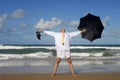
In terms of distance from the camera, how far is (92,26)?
1142 cm

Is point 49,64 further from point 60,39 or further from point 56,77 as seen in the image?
point 60,39

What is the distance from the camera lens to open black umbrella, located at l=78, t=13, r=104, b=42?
36.7ft

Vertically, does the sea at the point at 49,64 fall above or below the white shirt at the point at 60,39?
below

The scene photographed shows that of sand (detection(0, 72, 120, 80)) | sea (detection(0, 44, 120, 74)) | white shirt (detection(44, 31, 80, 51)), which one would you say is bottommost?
sand (detection(0, 72, 120, 80))

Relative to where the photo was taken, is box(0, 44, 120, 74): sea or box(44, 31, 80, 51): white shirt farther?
box(0, 44, 120, 74): sea

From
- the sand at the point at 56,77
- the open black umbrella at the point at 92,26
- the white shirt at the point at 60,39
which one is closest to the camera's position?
the sand at the point at 56,77

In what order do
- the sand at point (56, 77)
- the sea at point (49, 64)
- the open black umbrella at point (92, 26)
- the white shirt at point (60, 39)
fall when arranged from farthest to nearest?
the sea at point (49, 64) < the open black umbrella at point (92, 26) < the white shirt at point (60, 39) < the sand at point (56, 77)

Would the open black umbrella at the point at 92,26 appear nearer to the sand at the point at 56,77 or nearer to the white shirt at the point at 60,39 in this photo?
the white shirt at the point at 60,39

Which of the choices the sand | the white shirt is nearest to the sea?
the sand

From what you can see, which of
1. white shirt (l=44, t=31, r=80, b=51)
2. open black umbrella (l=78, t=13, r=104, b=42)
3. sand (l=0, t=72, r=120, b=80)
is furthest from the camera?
open black umbrella (l=78, t=13, r=104, b=42)

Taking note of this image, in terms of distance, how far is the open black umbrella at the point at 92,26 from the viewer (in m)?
11.2

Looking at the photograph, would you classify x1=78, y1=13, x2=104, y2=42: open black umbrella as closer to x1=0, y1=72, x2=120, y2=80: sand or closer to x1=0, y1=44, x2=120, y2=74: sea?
x1=0, y1=72, x2=120, y2=80: sand

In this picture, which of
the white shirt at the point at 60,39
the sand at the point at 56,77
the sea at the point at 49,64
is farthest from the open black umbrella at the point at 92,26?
the sea at the point at 49,64

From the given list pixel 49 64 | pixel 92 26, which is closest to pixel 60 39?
pixel 92 26
